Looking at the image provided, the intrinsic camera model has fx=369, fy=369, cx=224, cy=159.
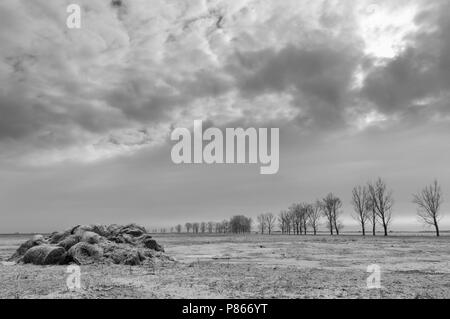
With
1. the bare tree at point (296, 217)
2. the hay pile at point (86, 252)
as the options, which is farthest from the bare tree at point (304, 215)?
the hay pile at point (86, 252)

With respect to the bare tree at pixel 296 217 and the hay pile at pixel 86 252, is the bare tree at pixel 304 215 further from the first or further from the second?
the hay pile at pixel 86 252

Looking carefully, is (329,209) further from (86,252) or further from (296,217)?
(86,252)

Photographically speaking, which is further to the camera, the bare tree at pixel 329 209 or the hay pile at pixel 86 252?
the bare tree at pixel 329 209

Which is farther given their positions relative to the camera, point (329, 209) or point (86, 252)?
point (329, 209)

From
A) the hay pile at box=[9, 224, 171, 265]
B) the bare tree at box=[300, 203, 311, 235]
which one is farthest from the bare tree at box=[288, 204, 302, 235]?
the hay pile at box=[9, 224, 171, 265]

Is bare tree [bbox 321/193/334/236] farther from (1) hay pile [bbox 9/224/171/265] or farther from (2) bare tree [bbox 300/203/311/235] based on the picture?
(1) hay pile [bbox 9/224/171/265]

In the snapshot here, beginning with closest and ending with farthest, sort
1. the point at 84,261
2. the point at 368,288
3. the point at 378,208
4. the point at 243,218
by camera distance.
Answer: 1. the point at 368,288
2. the point at 84,261
3. the point at 378,208
4. the point at 243,218

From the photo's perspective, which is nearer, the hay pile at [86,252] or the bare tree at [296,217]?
the hay pile at [86,252]

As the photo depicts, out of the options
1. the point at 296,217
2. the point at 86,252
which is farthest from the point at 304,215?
the point at 86,252

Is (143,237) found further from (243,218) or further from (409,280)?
(243,218)
